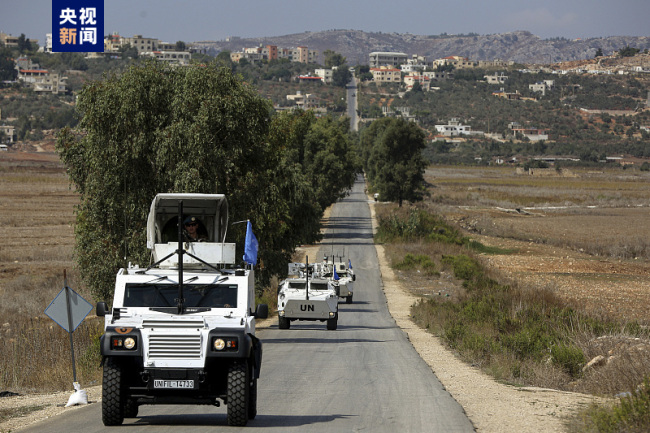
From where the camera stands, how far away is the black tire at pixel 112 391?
1216 centimetres

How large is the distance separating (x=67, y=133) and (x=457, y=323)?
48.7 ft

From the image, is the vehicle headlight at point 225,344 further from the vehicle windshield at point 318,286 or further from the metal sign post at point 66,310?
the vehicle windshield at point 318,286

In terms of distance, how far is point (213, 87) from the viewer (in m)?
28.4

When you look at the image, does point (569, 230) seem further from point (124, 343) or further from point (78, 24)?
point (124, 343)

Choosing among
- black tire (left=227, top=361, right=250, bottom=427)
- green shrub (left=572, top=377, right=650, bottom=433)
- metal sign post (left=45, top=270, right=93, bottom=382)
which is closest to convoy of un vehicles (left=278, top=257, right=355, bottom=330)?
metal sign post (left=45, top=270, right=93, bottom=382)

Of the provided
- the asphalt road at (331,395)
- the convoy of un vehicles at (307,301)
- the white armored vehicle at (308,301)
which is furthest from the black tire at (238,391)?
the white armored vehicle at (308,301)

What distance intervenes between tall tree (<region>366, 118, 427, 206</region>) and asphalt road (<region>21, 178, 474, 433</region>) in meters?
60.5

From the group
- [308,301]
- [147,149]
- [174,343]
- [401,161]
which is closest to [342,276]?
[308,301]

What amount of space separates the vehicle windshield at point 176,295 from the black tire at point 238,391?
140 centimetres

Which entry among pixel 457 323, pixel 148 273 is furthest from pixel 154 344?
pixel 457 323

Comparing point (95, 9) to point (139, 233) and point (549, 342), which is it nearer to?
point (139, 233)

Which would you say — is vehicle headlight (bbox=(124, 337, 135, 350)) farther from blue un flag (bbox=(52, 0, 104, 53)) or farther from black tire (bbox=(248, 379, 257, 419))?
blue un flag (bbox=(52, 0, 104, 53))

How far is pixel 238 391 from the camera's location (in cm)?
1237

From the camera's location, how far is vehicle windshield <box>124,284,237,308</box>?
13398 millimetres
